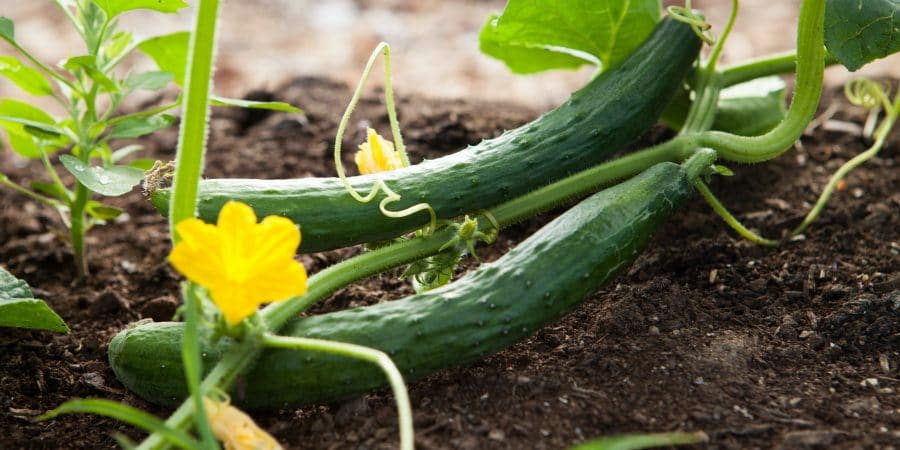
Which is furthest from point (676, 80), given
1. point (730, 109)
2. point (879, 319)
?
point (879, 319)

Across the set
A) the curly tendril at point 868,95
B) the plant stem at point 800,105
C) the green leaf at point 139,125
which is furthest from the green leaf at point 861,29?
the green leaf at point 139,125

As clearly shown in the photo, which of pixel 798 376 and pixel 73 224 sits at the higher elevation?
pixel 73 224

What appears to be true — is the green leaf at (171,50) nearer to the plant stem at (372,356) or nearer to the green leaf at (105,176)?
the green leaf at (105,176)

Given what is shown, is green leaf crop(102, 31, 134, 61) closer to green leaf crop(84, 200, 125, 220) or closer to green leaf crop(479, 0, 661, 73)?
green leaf crop(84, 200, 125, 220)

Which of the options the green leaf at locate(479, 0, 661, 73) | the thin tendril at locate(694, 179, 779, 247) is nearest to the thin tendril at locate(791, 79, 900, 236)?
the thin tendril at locate(694, 179, 779, 247)

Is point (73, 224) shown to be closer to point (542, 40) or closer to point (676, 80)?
point (542, 40)

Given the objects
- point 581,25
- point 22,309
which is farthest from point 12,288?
point 581,25
